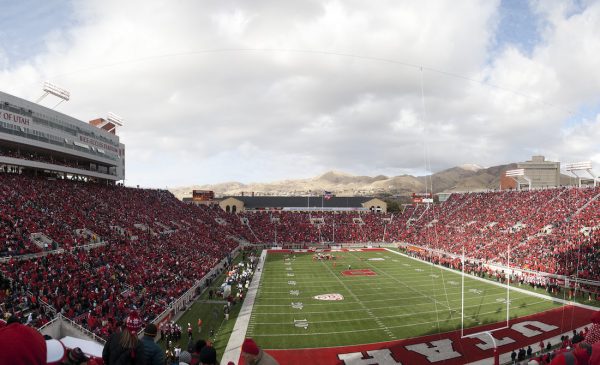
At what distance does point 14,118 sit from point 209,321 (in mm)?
27046

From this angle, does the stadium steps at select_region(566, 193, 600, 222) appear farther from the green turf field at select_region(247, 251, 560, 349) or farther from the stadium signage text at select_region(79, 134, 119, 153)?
the stadium signage text at select_region(79, 134, 119, 153)

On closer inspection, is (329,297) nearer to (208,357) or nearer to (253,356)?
(208,357)

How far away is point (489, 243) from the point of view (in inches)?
1838

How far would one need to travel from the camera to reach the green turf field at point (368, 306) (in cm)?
2191

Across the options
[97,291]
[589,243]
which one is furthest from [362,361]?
[589,243]

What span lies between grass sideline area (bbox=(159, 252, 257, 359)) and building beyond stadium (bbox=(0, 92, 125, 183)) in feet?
74.9

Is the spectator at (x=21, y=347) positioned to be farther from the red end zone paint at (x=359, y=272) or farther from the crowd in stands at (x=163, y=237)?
the red end zone paint at (x=359, y=272)

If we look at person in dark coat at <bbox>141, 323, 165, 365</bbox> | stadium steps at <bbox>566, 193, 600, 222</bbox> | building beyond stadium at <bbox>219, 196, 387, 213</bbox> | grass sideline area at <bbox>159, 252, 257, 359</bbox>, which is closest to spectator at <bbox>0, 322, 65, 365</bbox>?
person in dark coat at <bbox>141, 323, 165, 365</bbox>

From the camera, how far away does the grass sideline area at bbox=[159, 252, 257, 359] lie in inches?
805

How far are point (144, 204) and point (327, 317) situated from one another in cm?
3275

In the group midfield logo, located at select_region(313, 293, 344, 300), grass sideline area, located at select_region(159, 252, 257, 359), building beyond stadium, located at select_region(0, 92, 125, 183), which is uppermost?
building beyond stadium, located at select_region(0, 92, 125, 183)

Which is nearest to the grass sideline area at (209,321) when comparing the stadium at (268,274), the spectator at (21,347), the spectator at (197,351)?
the stadium at (268,274)

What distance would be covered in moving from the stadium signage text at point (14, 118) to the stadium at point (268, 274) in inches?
5.0

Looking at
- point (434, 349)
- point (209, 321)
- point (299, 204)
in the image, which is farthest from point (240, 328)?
point (299, 204)
